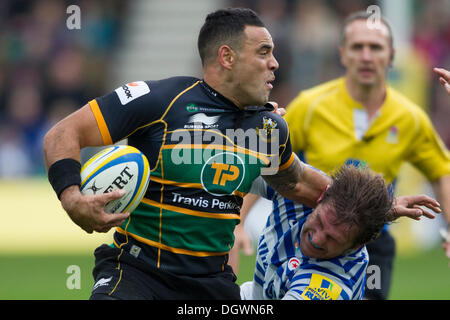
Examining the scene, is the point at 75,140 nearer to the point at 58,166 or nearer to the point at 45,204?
the point at 58,166

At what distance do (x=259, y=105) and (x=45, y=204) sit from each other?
8.87 meters

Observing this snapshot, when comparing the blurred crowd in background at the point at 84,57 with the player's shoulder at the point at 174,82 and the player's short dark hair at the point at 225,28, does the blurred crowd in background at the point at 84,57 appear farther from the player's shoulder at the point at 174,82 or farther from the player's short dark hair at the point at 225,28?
the player's shoulder at the point at 174,82

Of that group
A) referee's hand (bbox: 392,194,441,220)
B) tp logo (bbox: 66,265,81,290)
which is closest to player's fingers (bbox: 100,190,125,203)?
referee's hand (bbox: 392,194,441,220)

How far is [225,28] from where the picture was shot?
489cm

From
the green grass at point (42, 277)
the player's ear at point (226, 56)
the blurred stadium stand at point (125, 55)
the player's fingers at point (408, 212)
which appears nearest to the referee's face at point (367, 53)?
the player's fingers at point (408, 212)

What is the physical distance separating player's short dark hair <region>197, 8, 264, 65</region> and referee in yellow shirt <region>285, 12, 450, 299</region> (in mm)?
2243

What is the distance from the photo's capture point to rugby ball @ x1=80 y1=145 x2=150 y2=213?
14.4 ft

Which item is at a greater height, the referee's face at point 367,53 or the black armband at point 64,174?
the referee's face at point 367,53

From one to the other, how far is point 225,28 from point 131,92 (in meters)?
0.75

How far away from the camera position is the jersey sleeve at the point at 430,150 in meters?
7.10

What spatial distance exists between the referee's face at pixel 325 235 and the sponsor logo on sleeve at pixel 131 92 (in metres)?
1.39

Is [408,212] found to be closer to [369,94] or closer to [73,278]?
[369,94]

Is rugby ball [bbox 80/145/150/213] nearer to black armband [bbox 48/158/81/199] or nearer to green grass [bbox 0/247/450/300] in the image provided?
black armband [bbox 48/158/81/199]
